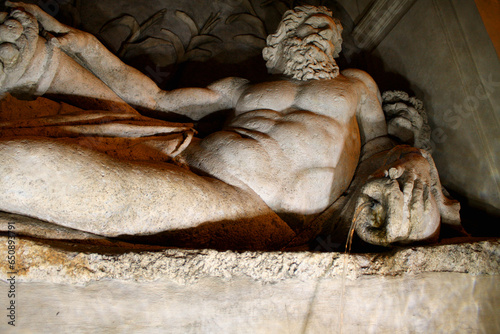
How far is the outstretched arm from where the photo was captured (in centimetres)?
259

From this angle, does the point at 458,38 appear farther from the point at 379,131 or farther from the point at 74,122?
the point at 74,122

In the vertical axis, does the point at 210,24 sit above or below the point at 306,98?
above

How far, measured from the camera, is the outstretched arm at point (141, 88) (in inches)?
102

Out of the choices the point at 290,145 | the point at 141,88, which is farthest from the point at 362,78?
the point at 141,88

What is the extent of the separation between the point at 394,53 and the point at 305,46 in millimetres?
1346

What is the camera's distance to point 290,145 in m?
2.33

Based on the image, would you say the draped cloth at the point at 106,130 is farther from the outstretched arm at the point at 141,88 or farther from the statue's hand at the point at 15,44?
the outstretched arm at the point at 141,88

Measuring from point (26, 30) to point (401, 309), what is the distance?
235 cm

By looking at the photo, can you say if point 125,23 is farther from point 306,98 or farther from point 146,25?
point 306,98

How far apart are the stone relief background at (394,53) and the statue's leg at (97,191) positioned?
6.07 feet

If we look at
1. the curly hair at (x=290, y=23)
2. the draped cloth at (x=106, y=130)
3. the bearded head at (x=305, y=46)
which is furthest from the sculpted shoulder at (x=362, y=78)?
the draped cloth at (x=106, y=130)

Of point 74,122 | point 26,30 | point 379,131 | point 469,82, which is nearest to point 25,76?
point 26,30

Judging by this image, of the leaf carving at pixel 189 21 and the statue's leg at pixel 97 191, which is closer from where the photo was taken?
the statue's leg at pixel 97 191

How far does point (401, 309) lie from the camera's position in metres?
1.71
